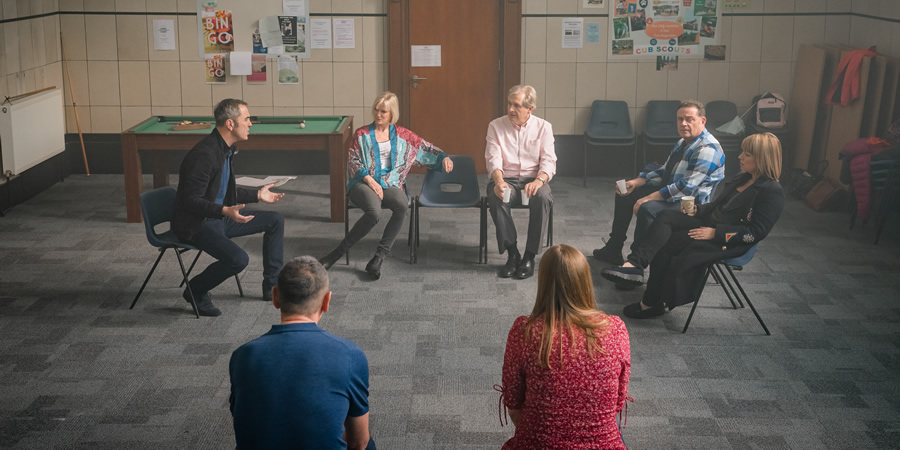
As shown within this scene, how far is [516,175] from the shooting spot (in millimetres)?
6414

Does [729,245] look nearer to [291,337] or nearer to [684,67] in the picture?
[291,337]

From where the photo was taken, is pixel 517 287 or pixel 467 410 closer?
pixel 467 410

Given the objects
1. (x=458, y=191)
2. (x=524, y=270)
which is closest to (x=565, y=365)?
(x=524, y=270)

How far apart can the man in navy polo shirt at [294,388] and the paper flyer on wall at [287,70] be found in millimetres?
6474

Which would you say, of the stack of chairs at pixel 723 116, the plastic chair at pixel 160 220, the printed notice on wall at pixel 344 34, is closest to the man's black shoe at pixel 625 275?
the plastic chair at pixel 160 220

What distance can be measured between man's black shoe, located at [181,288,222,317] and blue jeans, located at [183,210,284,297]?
0.03 m

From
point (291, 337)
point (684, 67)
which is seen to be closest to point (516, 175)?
point (684, 67)

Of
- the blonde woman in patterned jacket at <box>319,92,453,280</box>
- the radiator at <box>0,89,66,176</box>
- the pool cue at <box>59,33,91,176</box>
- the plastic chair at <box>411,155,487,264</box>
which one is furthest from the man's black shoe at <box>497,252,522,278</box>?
the pool cue at <box>59,33,91,176</box>

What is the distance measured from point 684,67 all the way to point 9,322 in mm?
6534

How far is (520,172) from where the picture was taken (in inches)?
252

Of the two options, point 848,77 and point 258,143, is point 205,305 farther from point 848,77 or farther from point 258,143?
point 848,77

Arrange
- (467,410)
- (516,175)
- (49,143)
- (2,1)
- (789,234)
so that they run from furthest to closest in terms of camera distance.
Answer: (49,143) < (2,1) < (789,234) < (516,175) < (467,410)

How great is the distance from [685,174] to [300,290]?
3.62m

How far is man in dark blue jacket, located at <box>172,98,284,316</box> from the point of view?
5094mm
